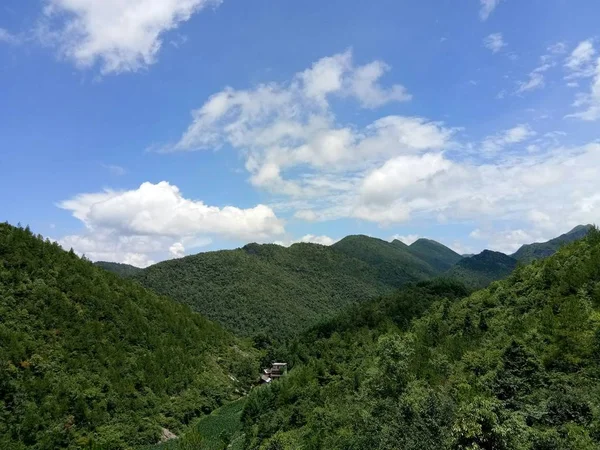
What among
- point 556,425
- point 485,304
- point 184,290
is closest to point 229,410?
point 485,304

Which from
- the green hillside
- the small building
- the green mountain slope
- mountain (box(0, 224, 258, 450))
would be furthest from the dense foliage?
the green hillside

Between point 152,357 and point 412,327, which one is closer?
point 412,327

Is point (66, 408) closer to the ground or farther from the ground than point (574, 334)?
closer to the ground

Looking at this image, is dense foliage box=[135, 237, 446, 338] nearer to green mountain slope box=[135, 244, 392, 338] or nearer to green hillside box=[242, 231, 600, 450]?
green mountain slope box=[135, 244, 392, 338]

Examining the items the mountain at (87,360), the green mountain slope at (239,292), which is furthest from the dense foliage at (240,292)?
the mountain at (87,360)

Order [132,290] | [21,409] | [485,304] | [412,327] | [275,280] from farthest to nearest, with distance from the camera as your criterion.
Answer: [275,280] < [132,290] < [412,327] < [485,304] < [21,409]

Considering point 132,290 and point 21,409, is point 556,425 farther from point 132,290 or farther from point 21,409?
point 132,290

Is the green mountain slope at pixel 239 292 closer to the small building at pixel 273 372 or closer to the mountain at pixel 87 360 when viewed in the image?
the small building at pixel 273 372
